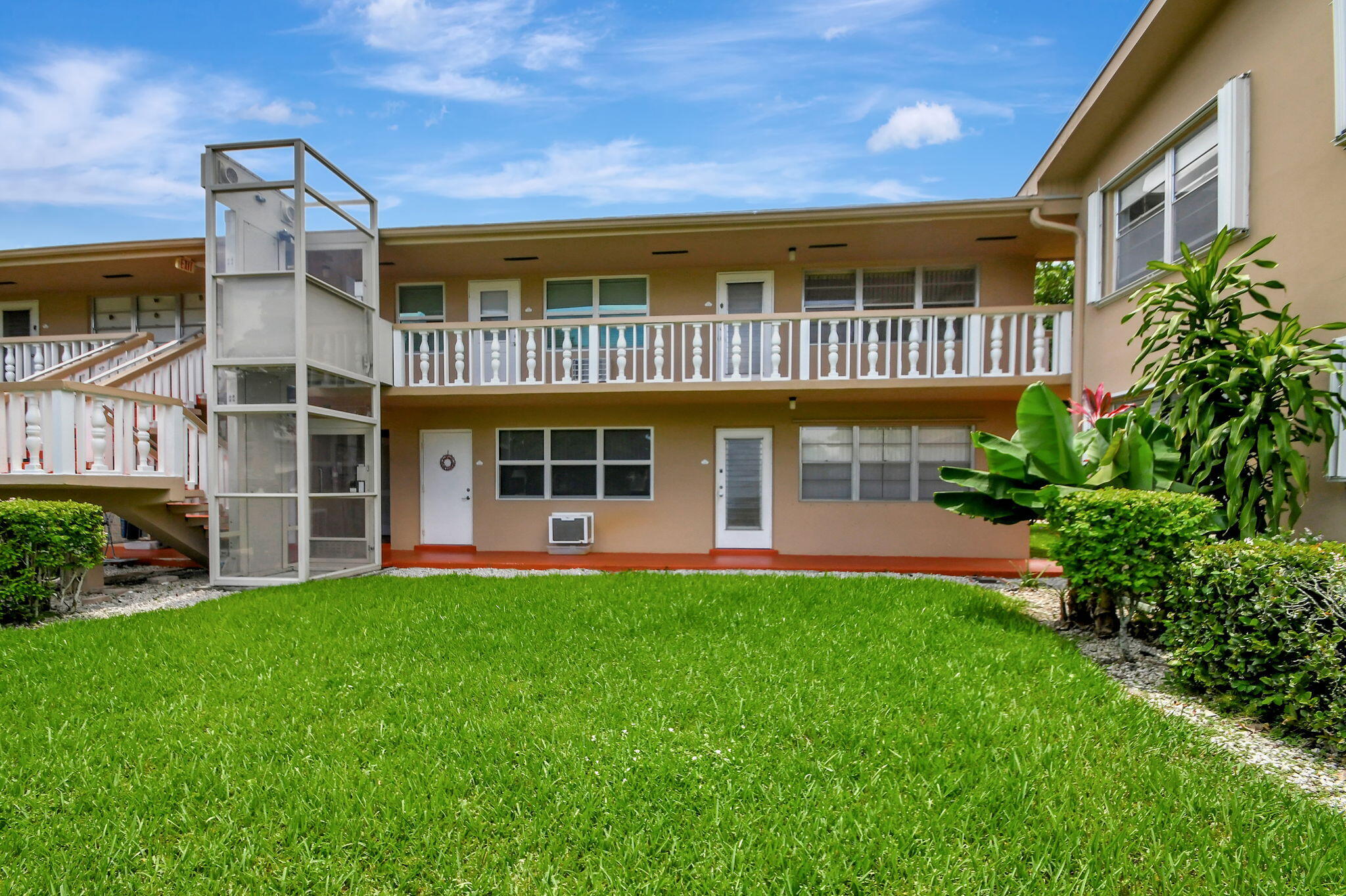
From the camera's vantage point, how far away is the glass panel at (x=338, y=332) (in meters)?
8.17

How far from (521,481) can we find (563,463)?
0.80 m

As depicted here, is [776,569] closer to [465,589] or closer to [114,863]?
[465,589]

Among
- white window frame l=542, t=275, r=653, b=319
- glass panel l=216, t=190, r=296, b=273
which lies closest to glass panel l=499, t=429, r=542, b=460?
white window frame l=542, t=275, r=653, b=319

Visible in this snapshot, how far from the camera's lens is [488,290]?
36.7 feet

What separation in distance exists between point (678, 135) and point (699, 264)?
11.9ft

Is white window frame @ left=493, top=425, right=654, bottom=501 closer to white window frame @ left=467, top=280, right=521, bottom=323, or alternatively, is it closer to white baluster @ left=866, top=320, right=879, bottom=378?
white window frame @ left=467, top=280, right=521, bottom=323

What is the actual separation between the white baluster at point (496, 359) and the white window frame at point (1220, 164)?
8.05 m

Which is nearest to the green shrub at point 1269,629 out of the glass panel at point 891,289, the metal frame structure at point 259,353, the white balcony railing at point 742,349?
the white balcony railing at point 742,349

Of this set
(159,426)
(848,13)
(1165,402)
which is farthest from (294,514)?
(848,13)

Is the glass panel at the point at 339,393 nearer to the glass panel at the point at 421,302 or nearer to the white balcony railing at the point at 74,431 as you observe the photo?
the white balcony railing at the point at 74,431

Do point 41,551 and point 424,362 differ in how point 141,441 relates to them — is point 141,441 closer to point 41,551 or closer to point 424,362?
point 41,551

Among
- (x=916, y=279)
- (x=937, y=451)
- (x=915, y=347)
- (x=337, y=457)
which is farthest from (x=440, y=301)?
(x=937, y=451)

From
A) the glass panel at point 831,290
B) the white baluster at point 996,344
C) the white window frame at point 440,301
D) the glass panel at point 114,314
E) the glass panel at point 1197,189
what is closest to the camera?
the glass panel at point 1197,189

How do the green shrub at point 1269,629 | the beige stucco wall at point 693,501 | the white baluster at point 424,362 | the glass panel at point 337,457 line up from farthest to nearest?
1. the beige stucco wall at point 693,501
2. the white baluster at point 424,362
3. the glass panel at point 337,457
4. the green shrub at point 1269,629
